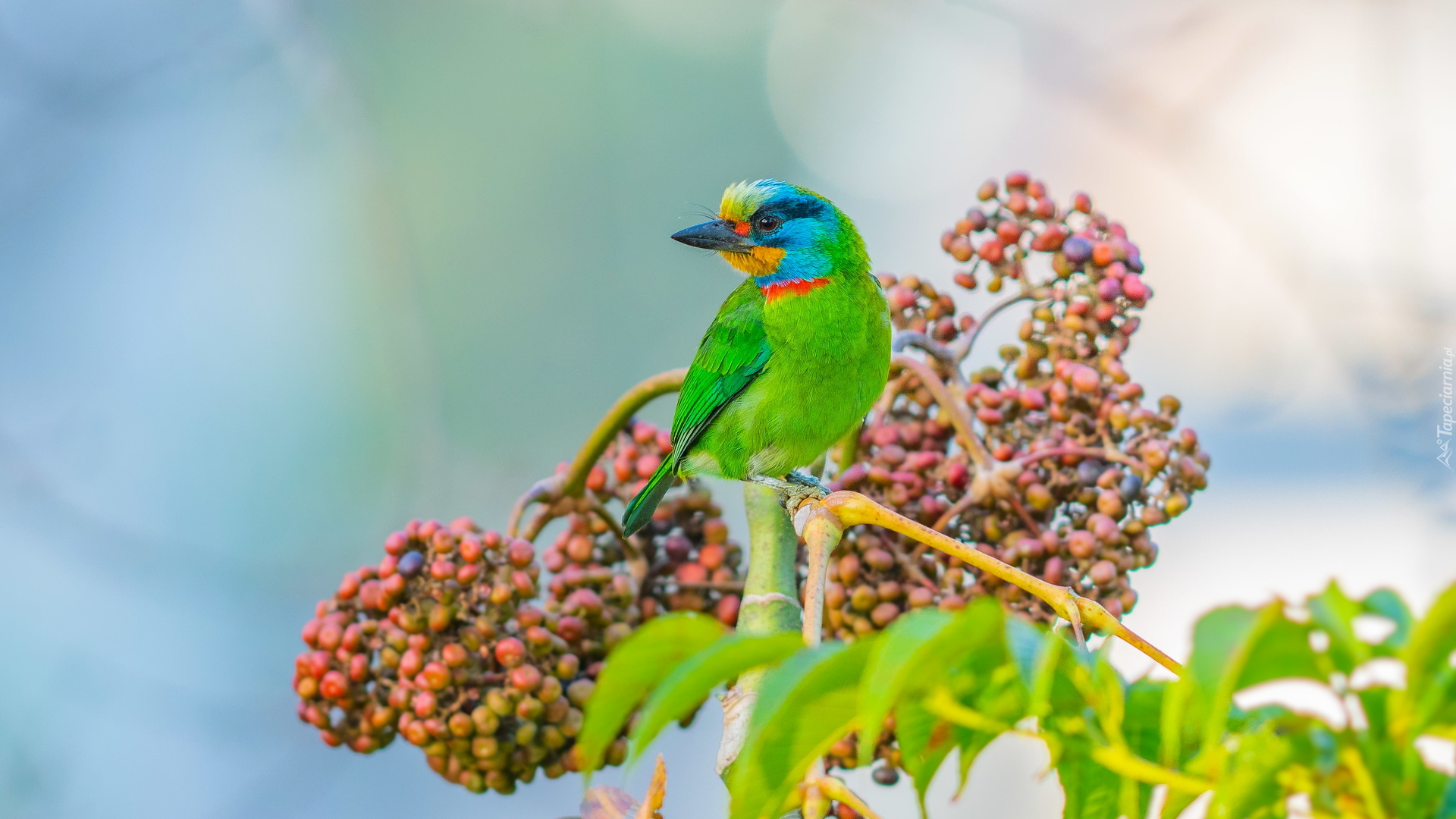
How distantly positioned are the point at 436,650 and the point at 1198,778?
998mm

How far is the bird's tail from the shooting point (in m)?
1.53

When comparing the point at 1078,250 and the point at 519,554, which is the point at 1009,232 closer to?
the point at 1078,250

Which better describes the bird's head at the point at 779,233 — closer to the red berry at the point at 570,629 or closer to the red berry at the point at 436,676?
the red berry at the point at 570,629

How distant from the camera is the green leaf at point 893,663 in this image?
0.47 m

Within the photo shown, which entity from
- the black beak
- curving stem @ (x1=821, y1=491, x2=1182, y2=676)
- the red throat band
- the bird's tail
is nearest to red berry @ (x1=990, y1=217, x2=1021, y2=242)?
the red throat band

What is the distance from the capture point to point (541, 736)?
4.61 ft

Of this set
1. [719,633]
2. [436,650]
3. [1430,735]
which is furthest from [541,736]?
[1430,735]

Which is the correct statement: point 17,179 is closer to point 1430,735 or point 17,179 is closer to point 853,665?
point 853,665

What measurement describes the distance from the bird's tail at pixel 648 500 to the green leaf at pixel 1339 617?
1.11 meters

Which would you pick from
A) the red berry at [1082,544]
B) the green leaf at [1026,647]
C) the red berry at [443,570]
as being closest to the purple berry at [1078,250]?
the red berry at [1082,544]

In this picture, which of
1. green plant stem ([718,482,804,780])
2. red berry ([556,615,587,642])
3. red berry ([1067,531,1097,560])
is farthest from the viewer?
red berry ([556,615,587,642])

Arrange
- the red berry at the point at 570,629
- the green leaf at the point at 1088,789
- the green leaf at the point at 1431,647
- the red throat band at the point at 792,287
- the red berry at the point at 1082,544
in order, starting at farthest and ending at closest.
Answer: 1. the red throat band at the point at 792,287
2. the red berry at the point at 570,629
3. the red berry at the point at 1082,544
4. the green leaf at the point at 1088,789
5. the green leaf at the point at 1431,647

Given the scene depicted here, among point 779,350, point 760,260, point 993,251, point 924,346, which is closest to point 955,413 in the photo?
point 924,346

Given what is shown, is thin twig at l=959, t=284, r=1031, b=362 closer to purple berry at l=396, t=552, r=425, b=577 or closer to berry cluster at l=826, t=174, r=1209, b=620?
berry cluster at l=826, t=174, r=1209, b=620
